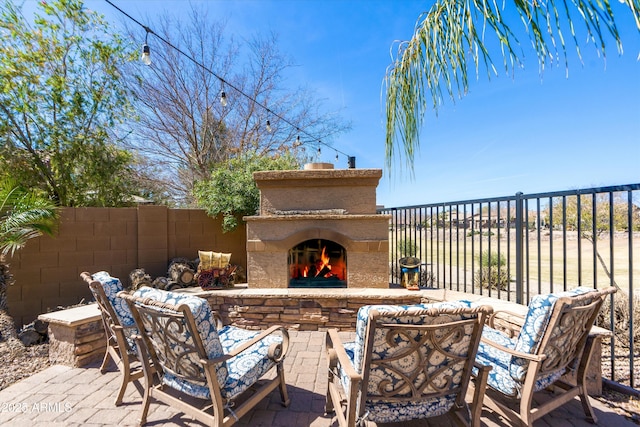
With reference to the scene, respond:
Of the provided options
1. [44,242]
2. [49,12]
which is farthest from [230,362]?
[49,12]

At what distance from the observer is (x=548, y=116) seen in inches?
135

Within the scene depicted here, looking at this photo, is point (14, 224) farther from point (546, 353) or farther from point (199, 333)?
point (546, 353)

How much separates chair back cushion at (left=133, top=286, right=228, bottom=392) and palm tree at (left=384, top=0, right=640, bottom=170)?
1.48 meters

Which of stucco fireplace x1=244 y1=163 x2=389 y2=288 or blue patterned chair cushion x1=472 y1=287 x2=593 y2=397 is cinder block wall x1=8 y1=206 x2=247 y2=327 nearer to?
stucco fireplace x1=244 y1=163 x2=389 y2=288

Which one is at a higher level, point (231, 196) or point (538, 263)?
point (231, 196)

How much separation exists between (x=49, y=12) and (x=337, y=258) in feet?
22.8

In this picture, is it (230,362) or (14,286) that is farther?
(14,286)

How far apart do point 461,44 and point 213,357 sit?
7.43 ft

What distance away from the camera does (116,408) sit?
233cm

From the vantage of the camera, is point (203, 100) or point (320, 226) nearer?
point (320, 226)

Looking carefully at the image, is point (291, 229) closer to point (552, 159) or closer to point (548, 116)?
point (548, 116)

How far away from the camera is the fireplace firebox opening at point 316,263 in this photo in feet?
14.5

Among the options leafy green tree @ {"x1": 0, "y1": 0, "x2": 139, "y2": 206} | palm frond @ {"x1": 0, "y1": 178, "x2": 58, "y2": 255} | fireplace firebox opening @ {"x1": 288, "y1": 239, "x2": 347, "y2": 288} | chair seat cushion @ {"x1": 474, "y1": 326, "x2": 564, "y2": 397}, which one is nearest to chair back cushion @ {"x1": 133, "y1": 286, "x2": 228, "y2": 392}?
chair seat cushion @ {"x1": 474, "y1": 326, "x2": 564, "y2": 397}

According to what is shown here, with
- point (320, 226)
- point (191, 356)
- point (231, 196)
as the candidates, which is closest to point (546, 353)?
point (191, 356)
